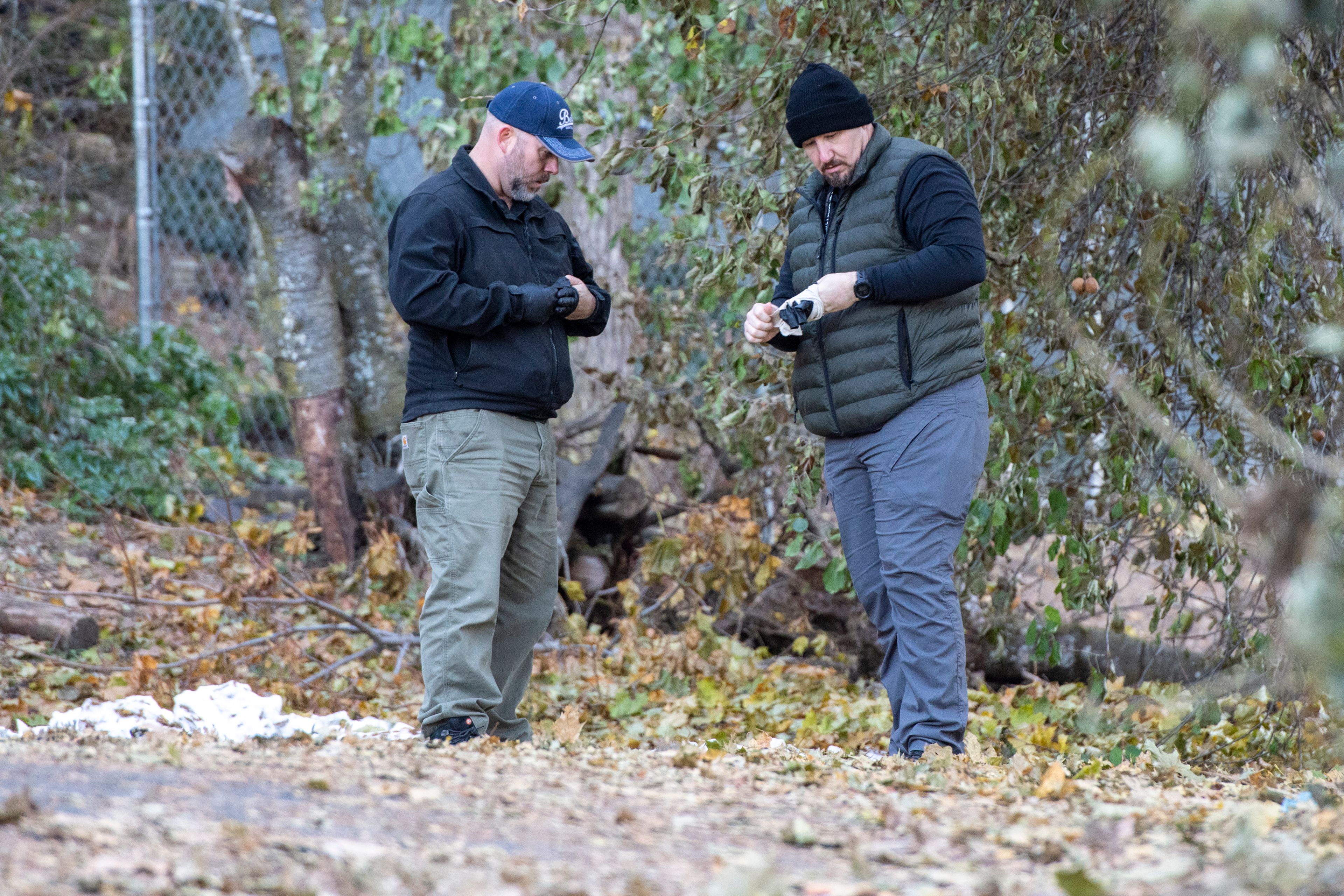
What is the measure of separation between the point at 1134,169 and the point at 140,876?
127 inches

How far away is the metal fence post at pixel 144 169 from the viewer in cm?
850

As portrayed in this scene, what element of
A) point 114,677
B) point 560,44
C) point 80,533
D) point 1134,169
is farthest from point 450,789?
point 80,533

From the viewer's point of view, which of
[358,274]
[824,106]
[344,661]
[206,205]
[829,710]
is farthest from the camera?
[206,205]

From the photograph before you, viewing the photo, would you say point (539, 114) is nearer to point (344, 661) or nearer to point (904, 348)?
point (904, 348)

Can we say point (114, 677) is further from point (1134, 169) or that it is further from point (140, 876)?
point (1134, 169)

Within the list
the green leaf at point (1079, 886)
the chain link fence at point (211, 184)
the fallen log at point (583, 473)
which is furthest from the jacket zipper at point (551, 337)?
the chain link fence at point (211, 184)

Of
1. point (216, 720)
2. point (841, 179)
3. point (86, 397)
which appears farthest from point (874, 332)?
point (86, 397)

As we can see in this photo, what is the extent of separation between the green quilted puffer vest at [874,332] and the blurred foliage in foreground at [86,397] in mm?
4428

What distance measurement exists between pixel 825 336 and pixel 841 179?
44 cm

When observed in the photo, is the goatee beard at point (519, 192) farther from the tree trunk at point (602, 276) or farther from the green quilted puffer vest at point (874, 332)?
the tree trunk at point (602, 276)

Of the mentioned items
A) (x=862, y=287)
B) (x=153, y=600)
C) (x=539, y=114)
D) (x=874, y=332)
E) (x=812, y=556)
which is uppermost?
(x=539, y=114)

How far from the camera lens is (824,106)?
363 cm

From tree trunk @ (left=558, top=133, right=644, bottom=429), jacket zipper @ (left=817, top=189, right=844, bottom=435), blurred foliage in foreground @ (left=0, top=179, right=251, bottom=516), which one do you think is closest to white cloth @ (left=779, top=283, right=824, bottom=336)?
jacket zipper @ (left=817, top=189, right=844, bottom=435)

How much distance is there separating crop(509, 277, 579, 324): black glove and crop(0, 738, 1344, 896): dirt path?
4.19 ft
